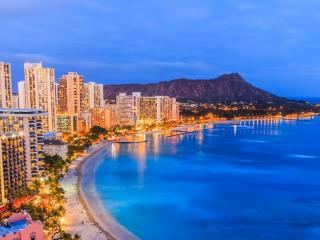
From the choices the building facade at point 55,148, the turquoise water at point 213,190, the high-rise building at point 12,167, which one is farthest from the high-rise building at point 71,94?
the high-rise building at point 12,167

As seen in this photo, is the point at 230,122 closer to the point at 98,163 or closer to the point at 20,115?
the point at 98,163

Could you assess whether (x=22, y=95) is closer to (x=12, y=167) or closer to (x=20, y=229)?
(x=12, y=167)

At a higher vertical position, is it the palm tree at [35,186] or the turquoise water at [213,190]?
the palm tree at [35,186]

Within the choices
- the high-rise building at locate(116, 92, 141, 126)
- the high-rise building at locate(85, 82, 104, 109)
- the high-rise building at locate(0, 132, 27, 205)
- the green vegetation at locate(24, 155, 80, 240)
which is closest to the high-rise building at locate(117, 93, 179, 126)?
the high-rise building at locate(116, 92, 141, 126)

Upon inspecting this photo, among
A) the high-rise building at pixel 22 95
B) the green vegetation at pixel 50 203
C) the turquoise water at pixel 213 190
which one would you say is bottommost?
the turquoise water at pixel 213 190

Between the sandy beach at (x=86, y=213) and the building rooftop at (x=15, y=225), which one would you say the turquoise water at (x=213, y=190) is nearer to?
the sandy beach at (x=86, y=213)

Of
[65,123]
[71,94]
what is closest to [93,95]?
[71,94]
